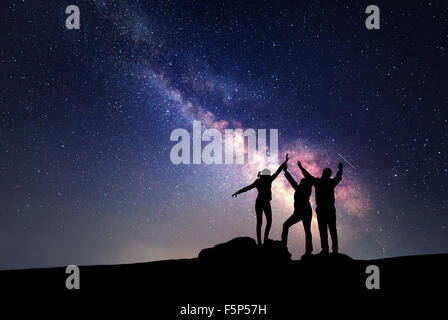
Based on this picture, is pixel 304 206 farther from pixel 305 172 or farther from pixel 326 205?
pixel 305 172

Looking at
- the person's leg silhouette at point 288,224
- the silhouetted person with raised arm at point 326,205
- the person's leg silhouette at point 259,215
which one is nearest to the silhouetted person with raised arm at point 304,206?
the person's leg silhouette at point 288,224

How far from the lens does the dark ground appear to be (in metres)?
7.54

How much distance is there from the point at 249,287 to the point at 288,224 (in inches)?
82.3

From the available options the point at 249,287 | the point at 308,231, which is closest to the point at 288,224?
the point at 308,231

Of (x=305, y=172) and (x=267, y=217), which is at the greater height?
(x=305, y=172)

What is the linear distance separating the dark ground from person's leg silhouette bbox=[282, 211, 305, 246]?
0.99 ft

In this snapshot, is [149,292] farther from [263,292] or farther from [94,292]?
[263,292]

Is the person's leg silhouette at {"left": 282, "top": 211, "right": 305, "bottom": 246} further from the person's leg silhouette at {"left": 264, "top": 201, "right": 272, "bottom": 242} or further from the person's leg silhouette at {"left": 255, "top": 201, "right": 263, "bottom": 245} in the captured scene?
the person's leg silhouette at {"left": 255, "top": 201, "right": 263, "bottom": 245}

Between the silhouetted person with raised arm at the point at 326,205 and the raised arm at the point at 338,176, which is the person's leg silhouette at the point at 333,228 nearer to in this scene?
the silhouetted person with raised arm at the point at 326,205

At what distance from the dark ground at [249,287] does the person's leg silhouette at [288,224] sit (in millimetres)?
302

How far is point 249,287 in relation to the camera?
877 centimetres
